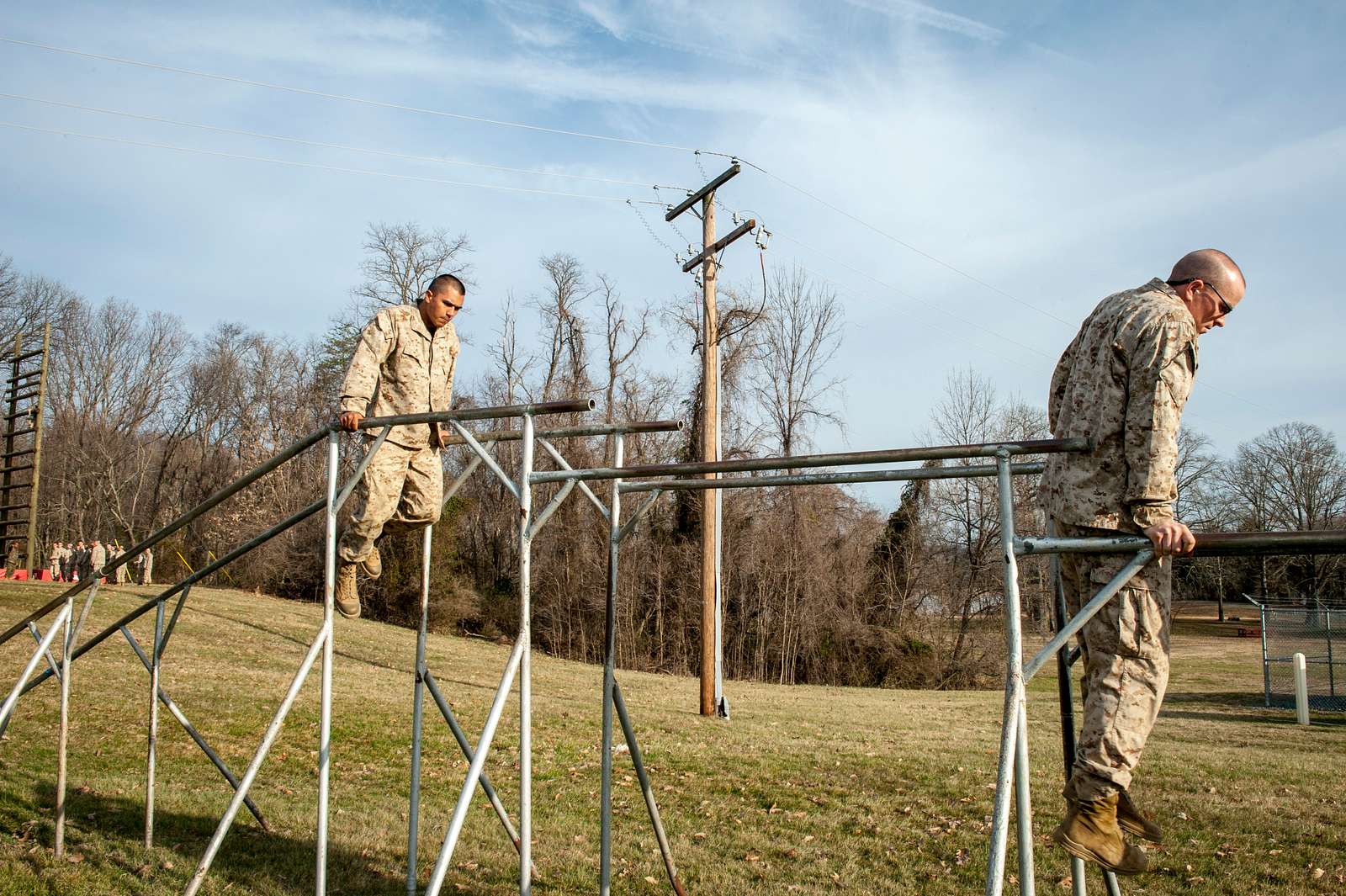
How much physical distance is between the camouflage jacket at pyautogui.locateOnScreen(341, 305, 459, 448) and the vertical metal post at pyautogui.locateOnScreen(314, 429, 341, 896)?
1.57 ft

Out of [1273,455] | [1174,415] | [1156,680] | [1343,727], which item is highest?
[1273,455]

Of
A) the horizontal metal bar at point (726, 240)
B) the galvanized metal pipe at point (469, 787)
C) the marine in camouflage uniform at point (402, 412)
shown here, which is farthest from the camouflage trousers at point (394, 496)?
the horizontal metal bar at point (726, 240)

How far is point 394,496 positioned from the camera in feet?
17.7

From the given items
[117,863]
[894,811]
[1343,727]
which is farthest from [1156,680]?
[1343,727]

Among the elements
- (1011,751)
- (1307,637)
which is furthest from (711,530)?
(1307,637)

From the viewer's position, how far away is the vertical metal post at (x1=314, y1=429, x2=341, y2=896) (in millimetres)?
4375

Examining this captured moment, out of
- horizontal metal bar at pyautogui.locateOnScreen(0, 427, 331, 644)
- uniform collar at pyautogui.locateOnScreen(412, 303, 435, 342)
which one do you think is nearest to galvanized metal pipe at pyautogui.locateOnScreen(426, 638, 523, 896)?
horizontal metal bar at pyautogui.locateOnScreen(0, 427, 331, 644)

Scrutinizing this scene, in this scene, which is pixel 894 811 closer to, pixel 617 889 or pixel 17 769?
Result: pixel 617 889

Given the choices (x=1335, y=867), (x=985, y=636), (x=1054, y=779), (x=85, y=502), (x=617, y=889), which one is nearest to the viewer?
(x=617, y=889)

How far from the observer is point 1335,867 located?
6008 mm

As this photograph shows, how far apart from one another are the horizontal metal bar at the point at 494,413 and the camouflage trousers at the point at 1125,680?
6.61ft

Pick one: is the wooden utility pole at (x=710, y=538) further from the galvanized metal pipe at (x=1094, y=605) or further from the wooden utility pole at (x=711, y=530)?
the galvanized metal pipe at (x=1094, y=605)

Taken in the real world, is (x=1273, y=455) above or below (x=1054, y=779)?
above

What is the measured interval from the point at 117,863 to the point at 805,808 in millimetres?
4835
